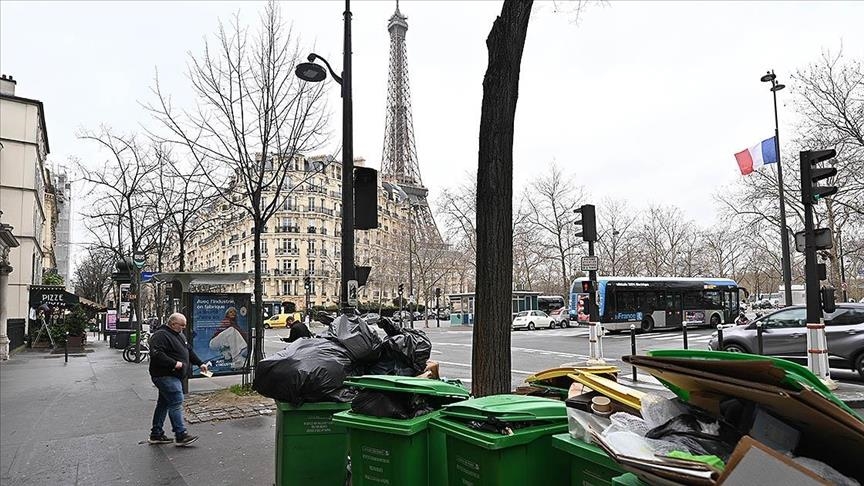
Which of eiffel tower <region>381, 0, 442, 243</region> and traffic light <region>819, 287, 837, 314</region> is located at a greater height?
eiffel tower <region>381, 0, 442, 243</region>

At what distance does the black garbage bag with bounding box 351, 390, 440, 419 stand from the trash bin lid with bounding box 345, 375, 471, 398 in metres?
0.05

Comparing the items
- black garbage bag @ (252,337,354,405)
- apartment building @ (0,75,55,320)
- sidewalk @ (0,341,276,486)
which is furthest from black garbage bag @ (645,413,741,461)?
apartment building @ (0,75,55,320)

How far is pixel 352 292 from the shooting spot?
29.3ft

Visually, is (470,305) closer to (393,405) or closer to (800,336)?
(800,336)

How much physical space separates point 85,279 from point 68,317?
167ft

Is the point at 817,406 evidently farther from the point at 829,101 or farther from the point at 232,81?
the point at 829,101

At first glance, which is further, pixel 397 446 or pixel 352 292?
pixel 352 292

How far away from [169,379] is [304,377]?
369 centimetres

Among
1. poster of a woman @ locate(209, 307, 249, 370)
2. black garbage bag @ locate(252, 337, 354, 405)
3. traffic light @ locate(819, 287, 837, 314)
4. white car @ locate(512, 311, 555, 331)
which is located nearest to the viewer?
black garbage bag @ locate(252, 337, 354, 405)

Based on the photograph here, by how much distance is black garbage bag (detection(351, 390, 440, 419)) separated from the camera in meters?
3.86

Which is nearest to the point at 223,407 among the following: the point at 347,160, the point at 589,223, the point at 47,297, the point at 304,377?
the point at 347,160

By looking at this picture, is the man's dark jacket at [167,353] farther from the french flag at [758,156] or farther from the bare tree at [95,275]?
the bare tree at [95,275]

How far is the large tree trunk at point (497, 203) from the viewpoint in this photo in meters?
5.37

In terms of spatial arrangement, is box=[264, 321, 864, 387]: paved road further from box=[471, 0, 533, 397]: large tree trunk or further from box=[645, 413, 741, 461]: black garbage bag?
box=[645, 413, 741, 461]: black garbage bag
